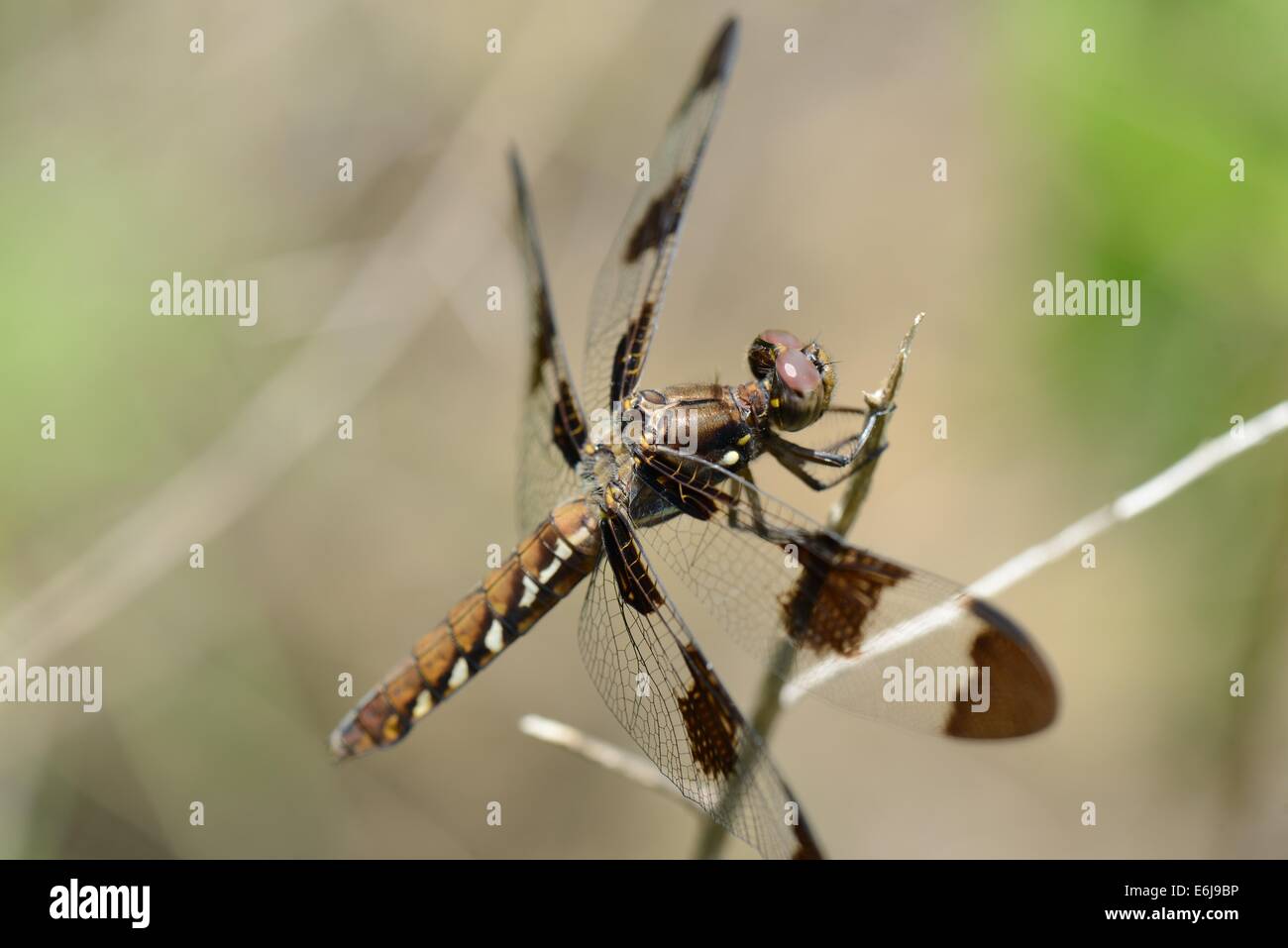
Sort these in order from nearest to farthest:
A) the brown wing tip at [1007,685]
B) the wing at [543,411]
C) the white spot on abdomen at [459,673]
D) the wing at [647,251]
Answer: the brown wing tip at [1007,685] → the wing at [647,251] → the wing at [543,411] → the white spot on abdomen at [459,673]

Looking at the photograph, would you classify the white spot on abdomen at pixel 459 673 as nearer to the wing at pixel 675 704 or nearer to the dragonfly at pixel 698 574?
the dragonfly at pixel 698 574

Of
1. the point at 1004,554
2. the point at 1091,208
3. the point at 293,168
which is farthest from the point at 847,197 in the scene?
the point at 293,168

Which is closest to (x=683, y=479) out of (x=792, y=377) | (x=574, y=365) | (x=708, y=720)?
(x=792, y=377)

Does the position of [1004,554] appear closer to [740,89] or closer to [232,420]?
[740,89]

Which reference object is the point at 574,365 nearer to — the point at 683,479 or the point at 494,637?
the point at 494,637

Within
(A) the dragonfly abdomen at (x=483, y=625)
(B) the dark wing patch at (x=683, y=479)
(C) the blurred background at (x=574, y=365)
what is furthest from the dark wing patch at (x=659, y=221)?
(C) the blurred background at (x=574, y=365)

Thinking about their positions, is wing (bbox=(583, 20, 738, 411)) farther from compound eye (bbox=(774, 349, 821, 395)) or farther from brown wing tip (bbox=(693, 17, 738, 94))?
compound eye (bbox=(774, 349, 821, 395))

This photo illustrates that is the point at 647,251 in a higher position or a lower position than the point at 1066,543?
higher
